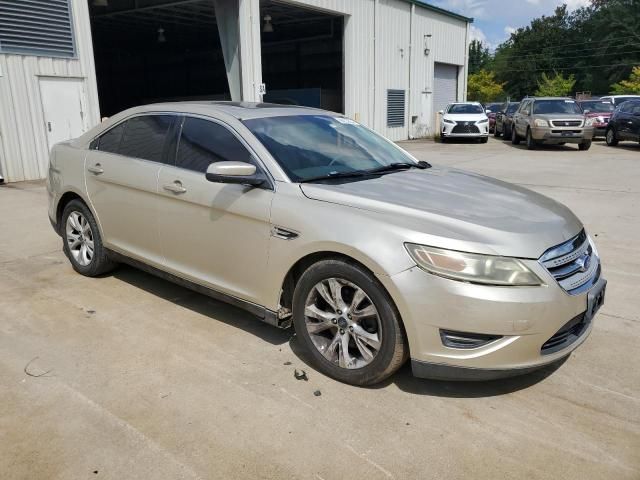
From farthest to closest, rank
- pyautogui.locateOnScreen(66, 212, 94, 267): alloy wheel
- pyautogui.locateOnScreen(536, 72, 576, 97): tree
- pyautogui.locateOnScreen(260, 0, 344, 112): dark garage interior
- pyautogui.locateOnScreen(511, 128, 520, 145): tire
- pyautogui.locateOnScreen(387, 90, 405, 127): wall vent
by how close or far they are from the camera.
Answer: pyautogui.locateOnScreen(536, 72, 576, 97): tree, pyautogui.locateOnScreen(260, 0, 344, 112): dark garage interior, pyautogui.locateOnScreen(387, 90, 405, 127): wall vent, pyautogui.locateOnScreen(511, 128, 520, 145): tire, pyautogui.locateOnScreen(66, 212, 94, 267): alloy wheel

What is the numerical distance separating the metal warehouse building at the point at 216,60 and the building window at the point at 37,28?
0.02m

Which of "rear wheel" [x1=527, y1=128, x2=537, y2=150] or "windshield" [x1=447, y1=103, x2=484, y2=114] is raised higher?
"windshield" [x1=447, y1=103, x2=484, y2=114]

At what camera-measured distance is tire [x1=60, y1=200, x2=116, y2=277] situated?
16.1 feet

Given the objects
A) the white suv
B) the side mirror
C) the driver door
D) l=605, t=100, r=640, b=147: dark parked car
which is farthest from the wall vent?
the side mirror

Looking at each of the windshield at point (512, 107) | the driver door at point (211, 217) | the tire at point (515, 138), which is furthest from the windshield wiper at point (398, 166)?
the windshield at point (512, 107)

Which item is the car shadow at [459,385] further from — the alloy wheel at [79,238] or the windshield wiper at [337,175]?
the alloy wheel at [79,238]

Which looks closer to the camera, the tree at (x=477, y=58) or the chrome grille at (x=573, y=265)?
the chrome grille at (x=573, y=265)

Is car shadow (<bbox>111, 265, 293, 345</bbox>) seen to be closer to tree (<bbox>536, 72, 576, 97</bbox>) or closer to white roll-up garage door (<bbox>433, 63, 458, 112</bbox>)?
white roll-up garage door (<bbox>433, 63, 458, 112</bbox>)

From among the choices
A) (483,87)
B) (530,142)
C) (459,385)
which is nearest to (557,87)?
(483,87)

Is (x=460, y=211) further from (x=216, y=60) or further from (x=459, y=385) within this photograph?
(x=216, y=60)

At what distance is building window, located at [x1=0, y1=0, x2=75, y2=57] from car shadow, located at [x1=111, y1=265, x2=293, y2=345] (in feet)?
27.8

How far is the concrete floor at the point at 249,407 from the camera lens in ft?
8.39

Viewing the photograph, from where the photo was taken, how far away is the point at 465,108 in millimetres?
22734

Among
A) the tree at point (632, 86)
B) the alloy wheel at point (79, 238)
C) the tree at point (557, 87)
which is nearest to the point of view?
the alloy wheel at point (79, 238)
